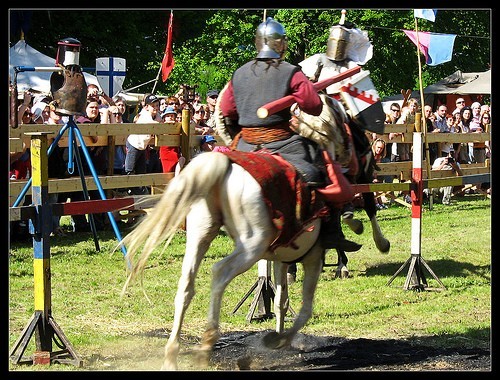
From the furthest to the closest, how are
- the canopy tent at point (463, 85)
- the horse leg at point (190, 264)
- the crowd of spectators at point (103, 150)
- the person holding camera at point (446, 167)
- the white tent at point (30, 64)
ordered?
the canopy tent at point (463, 85) < the white tent at point (30, 64) < the person holding camera at point (446, 167) < the crowd of spectators at point (103, 150) < the horse leg at point (190, 264)

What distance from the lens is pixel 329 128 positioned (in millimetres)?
7402

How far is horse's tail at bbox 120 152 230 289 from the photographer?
584cm

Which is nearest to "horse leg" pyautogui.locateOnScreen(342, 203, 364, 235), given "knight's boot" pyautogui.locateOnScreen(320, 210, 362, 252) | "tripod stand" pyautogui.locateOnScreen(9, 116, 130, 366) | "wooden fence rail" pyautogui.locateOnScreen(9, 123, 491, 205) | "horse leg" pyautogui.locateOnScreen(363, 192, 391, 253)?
"horse leg" pyautogui.locateOnScreen(363, 192, 391, 253)

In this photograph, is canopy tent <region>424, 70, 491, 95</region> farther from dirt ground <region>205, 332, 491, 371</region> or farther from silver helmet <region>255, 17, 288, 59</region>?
silver helmet <region>255, 17, 288, 59</region>

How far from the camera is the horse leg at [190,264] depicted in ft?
19.5

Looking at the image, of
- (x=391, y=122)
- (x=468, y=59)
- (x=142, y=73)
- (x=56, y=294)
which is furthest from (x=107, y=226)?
(x=468, y=59)

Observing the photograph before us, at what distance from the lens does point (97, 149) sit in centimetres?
1277

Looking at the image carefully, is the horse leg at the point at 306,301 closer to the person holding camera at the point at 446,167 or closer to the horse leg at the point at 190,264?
the horse leg at the point at 190,264

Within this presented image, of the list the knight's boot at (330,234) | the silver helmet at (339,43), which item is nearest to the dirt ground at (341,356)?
the knight's boot at (330,234)

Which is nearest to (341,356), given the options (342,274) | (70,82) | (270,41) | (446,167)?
(270,41)

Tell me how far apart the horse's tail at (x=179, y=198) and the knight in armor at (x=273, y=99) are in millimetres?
744

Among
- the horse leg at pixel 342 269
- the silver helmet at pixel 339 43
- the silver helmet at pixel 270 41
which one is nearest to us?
the silver helmet at pixel 270 41

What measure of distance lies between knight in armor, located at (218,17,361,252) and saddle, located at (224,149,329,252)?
12 centimetres

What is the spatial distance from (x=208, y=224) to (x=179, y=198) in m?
0.31
